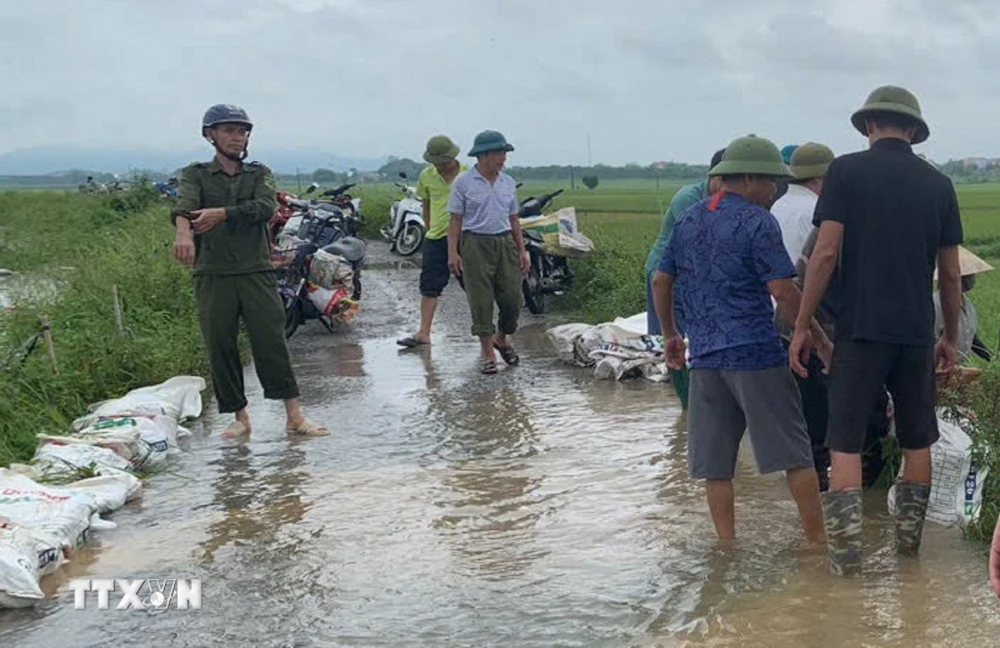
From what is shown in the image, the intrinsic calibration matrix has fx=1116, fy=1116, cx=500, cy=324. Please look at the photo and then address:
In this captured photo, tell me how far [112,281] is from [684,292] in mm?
6156

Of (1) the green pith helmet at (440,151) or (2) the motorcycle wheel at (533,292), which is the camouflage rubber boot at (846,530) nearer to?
(1) the green pith helmet at (440,151)

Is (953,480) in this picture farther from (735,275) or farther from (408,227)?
(408,227)

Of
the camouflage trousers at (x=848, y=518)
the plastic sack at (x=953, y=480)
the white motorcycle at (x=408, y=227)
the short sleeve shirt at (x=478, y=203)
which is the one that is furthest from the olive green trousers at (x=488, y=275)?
the white motorcycle at (x=408, y=227)

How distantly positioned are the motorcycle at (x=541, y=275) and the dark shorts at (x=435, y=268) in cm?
180

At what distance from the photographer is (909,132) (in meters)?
4.16

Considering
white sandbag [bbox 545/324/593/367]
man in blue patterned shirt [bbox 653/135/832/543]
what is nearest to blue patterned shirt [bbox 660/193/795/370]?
man in blue patterned shirt [bbox 653/135/832/543]

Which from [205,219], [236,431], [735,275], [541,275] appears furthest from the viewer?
[541,275]

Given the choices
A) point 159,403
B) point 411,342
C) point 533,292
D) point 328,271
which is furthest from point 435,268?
point 159,403

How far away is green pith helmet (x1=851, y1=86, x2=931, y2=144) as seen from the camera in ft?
13.5

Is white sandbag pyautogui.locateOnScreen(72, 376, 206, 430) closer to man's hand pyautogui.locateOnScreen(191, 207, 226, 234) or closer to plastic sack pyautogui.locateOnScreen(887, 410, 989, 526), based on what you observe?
man's hand pyautogui.locateOnScreen(191, 207, 226, 234)

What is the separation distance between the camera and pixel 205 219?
6.07m

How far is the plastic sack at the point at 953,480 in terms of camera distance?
Answer: 14.5 feet

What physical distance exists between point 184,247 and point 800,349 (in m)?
3.47

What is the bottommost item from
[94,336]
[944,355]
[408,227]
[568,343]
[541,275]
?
[568,343]
